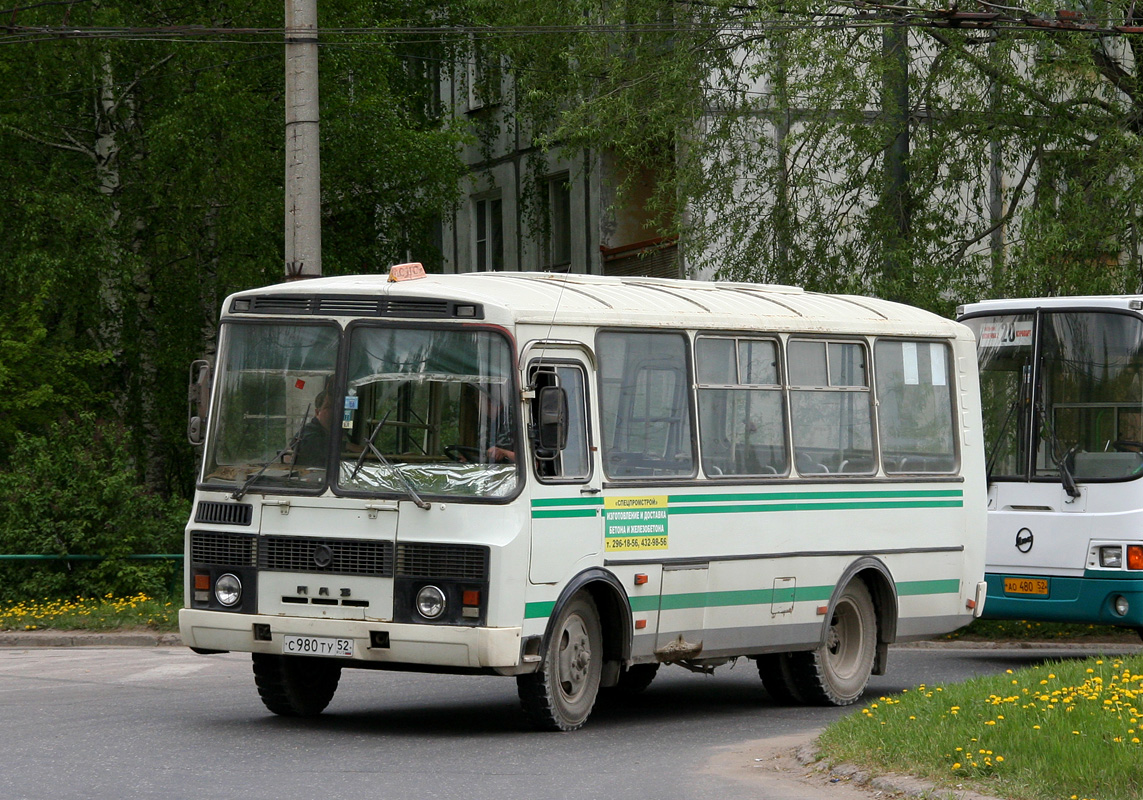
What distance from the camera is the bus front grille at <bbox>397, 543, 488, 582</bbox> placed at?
1091cm

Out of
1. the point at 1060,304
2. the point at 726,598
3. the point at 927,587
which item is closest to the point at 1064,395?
the point at 1060,304

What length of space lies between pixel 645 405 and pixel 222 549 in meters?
2.83

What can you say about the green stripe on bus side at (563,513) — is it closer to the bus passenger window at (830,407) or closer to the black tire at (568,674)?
the black tire at (568,674)

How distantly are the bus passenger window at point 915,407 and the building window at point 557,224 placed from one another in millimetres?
23311

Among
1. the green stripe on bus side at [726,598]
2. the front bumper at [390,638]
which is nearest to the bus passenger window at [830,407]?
the green stripe on bus side at [726,598]

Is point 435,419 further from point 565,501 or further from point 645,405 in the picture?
point 645,405

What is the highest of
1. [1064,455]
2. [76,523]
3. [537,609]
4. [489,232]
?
[489,232]

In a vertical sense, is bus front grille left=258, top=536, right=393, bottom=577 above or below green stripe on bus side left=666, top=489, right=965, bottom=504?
below

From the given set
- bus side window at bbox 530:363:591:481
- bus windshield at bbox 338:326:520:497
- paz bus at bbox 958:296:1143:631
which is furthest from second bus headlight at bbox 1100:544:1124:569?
bus windshield at bbox 338:326:520:497

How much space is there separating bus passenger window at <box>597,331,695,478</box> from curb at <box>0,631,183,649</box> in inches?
316

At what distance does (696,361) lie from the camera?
1277cm

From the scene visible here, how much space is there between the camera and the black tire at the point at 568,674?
11.4m

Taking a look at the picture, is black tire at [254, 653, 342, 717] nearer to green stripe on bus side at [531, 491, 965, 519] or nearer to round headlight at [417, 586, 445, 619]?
round headlight at [417, 586, 445, 619]

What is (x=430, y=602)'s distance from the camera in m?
11.0
